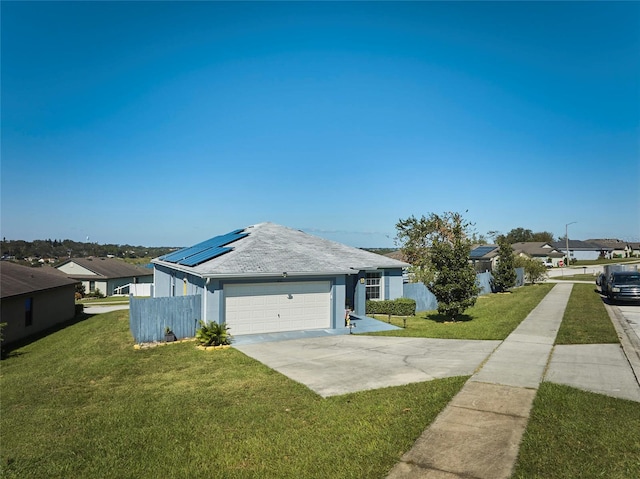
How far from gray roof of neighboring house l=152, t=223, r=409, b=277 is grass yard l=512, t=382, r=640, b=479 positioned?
10.7m

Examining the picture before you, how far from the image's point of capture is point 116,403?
28.9 ft

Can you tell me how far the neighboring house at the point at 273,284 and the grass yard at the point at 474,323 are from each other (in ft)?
8.19

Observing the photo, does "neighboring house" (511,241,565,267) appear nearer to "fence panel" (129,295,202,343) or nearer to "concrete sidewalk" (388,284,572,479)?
"fence panel" (129,295,202,343)

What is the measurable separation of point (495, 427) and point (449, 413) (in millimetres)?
830

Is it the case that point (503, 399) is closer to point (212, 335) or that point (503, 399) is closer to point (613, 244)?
point (212, 335)

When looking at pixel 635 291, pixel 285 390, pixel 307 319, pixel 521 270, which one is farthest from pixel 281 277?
pixel 521 270

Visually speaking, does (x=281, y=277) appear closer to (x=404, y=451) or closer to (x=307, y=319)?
(x=307, y=319)

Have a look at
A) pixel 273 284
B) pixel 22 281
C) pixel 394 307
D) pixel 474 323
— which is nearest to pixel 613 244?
pixel 394 307

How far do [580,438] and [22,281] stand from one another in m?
26.3

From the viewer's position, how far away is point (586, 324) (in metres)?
16.2

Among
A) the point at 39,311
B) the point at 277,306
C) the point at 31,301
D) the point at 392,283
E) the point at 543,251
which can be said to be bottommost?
the point at 39,311

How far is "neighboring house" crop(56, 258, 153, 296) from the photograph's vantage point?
4541cm

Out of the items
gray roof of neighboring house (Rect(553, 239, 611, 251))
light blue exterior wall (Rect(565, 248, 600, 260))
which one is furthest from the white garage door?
light blue exterior wall (Rect(565, 248, 600, 260))

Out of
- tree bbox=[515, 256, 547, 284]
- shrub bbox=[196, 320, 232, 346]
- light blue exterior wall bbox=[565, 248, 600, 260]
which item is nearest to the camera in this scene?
shrub bbox=[196, 320, 232, 346]
